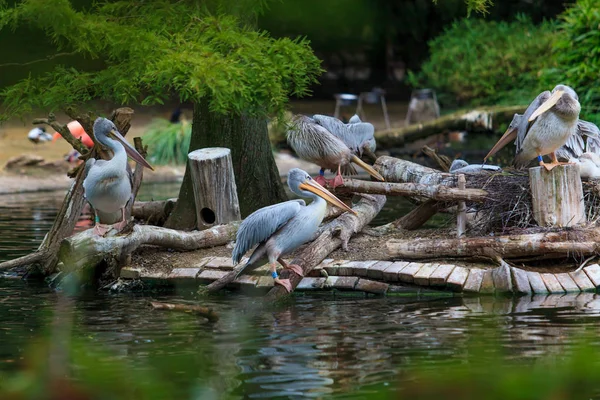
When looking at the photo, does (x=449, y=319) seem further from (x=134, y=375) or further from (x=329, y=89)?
(x=329, y=89)

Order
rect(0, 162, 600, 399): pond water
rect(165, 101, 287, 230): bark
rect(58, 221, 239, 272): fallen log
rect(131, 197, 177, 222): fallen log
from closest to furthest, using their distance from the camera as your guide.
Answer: rect(0, 162, 600, 399): pond water → rect(58, 221, 239, 272): fallen log → rect(165, 101, 287, 230): bark → rect(131, 197, 177, 222): fallen log

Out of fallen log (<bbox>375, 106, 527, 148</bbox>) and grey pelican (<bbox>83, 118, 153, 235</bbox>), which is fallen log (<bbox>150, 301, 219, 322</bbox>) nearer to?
grey pelican (<bbox>83, 118, 153, 235</bbox>)

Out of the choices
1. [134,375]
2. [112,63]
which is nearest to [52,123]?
[112,63]

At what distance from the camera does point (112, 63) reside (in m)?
7.00

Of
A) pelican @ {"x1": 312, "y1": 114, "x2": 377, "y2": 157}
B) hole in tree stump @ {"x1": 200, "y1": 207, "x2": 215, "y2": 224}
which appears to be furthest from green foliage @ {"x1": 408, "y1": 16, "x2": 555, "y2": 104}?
hole in tree stump @ {"x1": 200, "y1": 207, "x2": 215, "y2": 224}

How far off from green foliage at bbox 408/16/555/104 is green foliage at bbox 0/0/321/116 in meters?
11.5

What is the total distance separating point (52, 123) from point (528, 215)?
386 centimetres

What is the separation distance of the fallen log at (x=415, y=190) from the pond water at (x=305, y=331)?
1011 millimetres

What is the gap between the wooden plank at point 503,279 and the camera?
21.9 feet

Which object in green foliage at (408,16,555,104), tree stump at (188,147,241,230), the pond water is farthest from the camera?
green foliage at (408,16,555,104)

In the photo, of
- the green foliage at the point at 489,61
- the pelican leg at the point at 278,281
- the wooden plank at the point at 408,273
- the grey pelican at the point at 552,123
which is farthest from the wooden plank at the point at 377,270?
the green foliage at the point at 489,61

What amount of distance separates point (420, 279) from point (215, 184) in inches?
83.2

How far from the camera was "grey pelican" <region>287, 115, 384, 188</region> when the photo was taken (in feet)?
26.7

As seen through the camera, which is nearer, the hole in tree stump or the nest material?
the nest material
